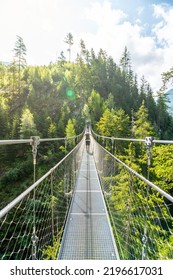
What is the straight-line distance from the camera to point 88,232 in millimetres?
2320

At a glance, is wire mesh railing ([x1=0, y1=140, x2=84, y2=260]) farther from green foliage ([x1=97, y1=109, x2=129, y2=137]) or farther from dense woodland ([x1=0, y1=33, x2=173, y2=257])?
green foliage ([x1=97, y1=109, x2=129, y2=137])

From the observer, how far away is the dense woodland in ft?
46.1

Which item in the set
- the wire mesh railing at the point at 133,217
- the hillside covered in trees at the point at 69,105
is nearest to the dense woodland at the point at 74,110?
the hillside covered in trees at the point at 69,105

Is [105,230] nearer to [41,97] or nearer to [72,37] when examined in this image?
[41,97]

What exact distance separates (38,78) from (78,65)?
8.15m

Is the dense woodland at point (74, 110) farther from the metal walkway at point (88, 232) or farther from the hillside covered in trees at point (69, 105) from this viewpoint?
the metal walkway at point (88, 232)

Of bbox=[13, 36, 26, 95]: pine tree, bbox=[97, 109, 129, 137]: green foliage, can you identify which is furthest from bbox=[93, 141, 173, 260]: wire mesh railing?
bbox=[13, 36, 26, 95]: pine tree

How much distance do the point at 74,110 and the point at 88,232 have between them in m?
31.1

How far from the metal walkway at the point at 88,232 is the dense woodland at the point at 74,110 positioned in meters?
2.98

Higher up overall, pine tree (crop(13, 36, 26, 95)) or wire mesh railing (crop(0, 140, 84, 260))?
pine tree (crop(13, 36, 26, 95))

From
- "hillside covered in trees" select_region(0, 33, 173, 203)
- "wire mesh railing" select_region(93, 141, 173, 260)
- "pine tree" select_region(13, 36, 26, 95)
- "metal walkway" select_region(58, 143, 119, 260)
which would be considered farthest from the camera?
"pine tree" select_region(13, 36, 26, 95)

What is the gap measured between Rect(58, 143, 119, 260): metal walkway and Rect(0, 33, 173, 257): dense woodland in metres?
2.98

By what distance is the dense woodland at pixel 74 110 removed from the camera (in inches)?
554
